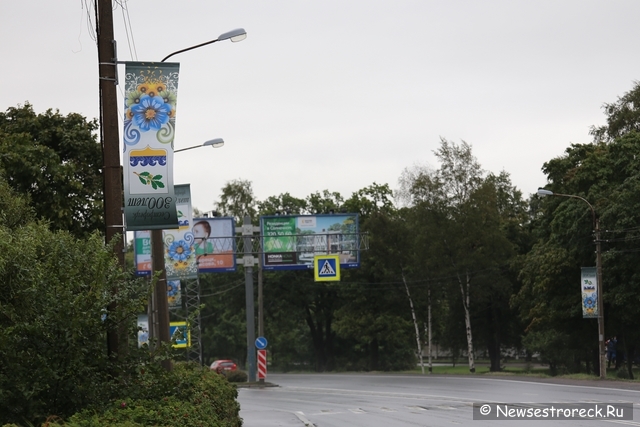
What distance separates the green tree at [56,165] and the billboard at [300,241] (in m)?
21.2

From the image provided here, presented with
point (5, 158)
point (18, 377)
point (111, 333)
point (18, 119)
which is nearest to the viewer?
point (18, 377)

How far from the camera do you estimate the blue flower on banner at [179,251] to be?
3319 cm

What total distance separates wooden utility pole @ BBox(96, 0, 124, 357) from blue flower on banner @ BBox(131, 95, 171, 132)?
32 centimetres

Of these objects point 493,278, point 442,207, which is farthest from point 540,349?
point 442,207

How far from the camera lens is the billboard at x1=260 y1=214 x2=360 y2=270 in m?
52.9

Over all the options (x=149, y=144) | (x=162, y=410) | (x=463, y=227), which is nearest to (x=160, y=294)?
(x=149, y=144)

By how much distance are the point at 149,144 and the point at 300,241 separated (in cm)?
3955

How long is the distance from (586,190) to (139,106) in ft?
133

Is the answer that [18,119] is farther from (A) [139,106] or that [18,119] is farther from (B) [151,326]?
(A) [139,106]

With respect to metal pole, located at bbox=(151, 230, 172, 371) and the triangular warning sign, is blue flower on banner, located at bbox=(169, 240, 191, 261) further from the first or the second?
the triangular warning sign

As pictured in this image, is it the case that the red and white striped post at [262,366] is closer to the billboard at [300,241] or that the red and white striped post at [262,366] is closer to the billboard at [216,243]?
the billboard at [300,241]

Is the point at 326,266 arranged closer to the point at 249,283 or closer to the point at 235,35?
the point at 249,283

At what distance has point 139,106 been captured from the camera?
13609 mm

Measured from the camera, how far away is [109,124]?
13430 mm
